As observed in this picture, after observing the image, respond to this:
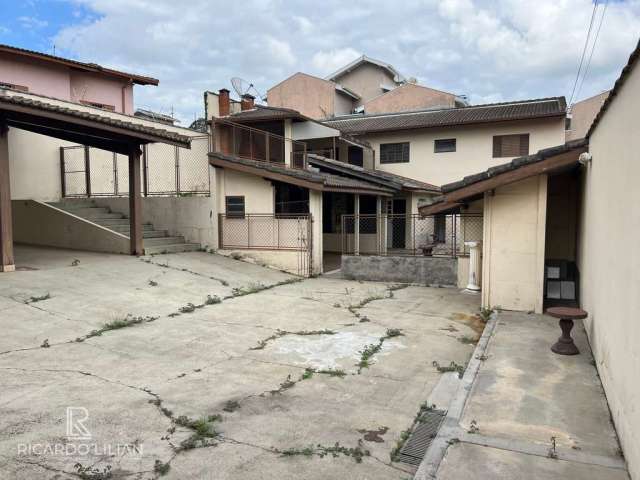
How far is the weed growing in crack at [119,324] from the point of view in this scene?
278 inches

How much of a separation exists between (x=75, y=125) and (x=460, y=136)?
53.0 feet

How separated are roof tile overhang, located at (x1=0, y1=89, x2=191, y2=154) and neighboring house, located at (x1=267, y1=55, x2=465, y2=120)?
17849 mm

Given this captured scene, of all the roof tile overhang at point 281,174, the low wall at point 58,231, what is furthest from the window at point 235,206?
the low wall at point 58,231

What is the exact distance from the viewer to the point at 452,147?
69.9ft

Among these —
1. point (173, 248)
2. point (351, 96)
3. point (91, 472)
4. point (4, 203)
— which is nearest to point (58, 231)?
point (173, 248)

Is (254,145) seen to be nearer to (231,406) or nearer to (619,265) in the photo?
(231,406)

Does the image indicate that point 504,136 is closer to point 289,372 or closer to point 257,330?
point 257,330


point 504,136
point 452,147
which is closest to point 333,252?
point 452,147

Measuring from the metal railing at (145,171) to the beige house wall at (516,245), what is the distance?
9.59 meters

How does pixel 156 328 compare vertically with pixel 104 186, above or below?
below

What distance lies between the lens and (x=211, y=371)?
5.64 m

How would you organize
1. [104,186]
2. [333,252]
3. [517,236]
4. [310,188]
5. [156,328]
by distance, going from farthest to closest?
[333,252]
[104,186]
[310,188]
[517,236]
[156,328]

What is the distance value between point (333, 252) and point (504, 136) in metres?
9.38

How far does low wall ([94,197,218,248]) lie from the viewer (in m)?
15.2
